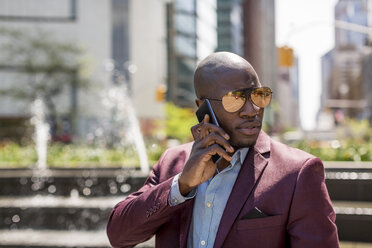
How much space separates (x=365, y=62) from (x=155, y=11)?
39.6 m

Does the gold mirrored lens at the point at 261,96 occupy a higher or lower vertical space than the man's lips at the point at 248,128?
higher

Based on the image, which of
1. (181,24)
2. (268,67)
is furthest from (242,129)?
(268,67)

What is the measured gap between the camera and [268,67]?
13400 centimetres

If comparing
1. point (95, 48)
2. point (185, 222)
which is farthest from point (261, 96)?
point (95, 48)

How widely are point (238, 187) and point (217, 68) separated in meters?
0.43

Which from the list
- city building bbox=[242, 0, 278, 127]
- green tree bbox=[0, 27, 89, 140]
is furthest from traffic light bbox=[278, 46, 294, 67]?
city building bbox=[242, 0, 278, 127]

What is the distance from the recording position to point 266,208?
173cm

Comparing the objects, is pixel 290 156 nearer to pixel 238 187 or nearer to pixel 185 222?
pixel 238 187

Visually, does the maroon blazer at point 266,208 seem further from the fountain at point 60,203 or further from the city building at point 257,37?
the city building at point 257,37

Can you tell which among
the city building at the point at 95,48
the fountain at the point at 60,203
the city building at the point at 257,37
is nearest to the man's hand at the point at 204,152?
the fountain at the point at 60,203

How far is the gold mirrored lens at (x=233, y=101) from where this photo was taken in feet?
5.72

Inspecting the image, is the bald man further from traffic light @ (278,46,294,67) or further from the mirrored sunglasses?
traffic light @ (278,46,294,67)

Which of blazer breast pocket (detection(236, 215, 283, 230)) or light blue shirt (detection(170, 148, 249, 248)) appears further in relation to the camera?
light blue shirt (detection(170, 148, 249, 248))

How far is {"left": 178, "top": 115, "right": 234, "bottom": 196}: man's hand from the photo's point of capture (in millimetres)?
1690
